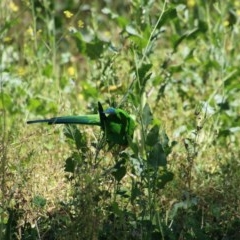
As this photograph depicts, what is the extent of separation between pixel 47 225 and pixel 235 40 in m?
2.44

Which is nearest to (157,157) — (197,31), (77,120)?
(77,120)

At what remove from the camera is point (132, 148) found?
2.65 metres

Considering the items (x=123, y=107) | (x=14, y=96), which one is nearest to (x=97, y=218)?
(x=123, y=107)

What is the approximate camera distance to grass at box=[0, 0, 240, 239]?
8.84 feet

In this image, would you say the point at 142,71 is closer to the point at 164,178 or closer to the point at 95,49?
the point at 164,178

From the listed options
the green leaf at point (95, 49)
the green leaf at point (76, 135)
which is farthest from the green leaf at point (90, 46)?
the green leaf at point (76, 135)

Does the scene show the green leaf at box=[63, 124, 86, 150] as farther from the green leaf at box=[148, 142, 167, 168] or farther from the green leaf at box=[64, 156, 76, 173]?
the green leaf at box=[148, 142, 167, 168]

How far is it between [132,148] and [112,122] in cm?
12

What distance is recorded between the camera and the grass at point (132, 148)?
2.70 meters

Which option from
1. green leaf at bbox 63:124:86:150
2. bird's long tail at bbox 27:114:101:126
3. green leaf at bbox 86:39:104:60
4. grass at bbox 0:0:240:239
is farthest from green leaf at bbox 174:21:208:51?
bird's long tail at bbox 27:114:101:126

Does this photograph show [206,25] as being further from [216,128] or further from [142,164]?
[142,164]

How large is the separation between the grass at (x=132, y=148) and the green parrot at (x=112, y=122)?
0.06 meters

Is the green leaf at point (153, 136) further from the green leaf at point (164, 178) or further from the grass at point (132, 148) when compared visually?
the green leaf at point (164, 178)

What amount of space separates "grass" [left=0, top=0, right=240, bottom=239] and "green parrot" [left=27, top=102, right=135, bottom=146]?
0.19ft
